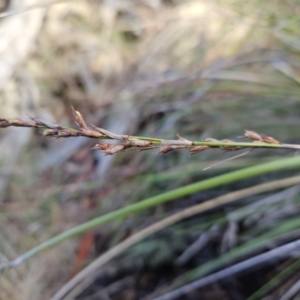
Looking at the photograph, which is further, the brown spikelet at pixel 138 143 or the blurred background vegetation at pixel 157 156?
the blurred background vegetation at pixel 157 156

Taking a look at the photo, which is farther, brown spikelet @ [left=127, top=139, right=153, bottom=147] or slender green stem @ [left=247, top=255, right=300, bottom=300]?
slender green stem @ [left=247, top=255, right=300, bottom=300]

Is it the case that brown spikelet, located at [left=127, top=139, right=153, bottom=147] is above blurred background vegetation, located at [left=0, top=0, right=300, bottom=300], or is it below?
above

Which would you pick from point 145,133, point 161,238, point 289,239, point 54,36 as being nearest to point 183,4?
point 54,36

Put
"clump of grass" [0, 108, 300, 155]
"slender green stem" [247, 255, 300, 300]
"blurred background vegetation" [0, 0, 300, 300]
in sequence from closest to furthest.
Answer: "clump of grass" [0, 108, 300, 155], "slender green stem" [247, 255, 300, 300], "blurred background vegetation" [0, 0, 300, 300]

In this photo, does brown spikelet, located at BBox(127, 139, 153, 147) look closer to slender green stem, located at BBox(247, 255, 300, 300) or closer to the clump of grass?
the clump of grass

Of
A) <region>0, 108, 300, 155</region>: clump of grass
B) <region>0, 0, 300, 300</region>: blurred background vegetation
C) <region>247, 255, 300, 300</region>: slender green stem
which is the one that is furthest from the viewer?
<region>0, 0, 300, 300</region>: blurred background vegetation

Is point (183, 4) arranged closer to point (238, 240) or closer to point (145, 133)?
point (145, 133)

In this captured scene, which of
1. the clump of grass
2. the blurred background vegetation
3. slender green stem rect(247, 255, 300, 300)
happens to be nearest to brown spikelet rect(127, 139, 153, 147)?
the clump of grass

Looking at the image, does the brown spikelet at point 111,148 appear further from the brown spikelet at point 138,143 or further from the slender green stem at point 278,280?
the slender green stem at point 278,280

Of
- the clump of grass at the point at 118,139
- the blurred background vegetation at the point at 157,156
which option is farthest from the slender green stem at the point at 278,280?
the clump of grass at the point at 118,139
